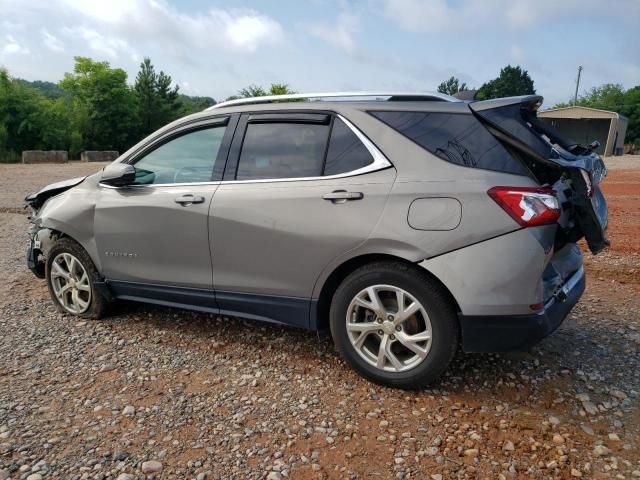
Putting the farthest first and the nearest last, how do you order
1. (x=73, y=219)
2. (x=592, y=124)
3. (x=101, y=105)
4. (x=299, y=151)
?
(x=101, y=105)
(x=592, y=124)
(x=73, y=219)
(x=299, y=151)

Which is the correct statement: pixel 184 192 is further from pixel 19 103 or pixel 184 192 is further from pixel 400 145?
pixel 19 103

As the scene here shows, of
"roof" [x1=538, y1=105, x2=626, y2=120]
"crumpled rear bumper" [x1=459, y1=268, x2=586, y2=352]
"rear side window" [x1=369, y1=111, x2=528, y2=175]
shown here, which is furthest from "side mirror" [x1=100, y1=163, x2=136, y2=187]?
"roof" [x1=538, y1=105, x2=626, y2=120]

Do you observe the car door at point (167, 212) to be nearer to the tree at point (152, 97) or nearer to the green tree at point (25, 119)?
the green tree at point (25, 119)

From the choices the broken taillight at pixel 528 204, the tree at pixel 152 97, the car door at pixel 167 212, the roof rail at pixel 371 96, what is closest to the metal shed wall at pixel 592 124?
the tree at pixel 152 97

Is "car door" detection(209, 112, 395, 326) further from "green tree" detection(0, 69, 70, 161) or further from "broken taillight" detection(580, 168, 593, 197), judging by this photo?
"green tree" detection(0, 69, 70, 161)

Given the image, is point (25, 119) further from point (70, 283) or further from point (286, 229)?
point (286, 229)

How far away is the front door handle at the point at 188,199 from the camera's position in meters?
3.54

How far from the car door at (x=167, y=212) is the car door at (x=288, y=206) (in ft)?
0.46

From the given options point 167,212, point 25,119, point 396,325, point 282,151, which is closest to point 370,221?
point 396,325

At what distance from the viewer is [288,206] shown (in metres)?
3.21

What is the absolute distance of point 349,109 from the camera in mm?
3236

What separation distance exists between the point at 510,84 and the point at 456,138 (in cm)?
9509

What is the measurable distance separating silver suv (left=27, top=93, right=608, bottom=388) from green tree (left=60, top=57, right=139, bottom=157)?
46832mm

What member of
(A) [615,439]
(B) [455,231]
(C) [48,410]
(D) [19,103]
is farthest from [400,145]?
(D) [19,103]
